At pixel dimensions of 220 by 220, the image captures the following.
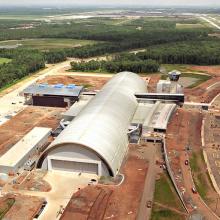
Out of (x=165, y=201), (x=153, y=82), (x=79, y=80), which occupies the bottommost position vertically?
(x=165, y=201)

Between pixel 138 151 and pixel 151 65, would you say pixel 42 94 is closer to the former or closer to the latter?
pixel 138 151

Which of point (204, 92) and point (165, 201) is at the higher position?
point (204, 92)

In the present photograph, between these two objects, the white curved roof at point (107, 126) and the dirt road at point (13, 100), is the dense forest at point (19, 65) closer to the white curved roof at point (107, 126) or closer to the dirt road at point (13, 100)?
the dirt road at point (13, 100)

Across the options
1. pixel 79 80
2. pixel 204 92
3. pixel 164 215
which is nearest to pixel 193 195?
pixel 164 215

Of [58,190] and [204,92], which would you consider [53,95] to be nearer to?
[58,190]

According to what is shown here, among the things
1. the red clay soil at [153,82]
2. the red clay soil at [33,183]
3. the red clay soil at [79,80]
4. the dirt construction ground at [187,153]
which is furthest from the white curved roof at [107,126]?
the red clay soil at [79,80]

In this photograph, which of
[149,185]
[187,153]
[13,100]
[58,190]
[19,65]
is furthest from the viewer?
[19,65]
